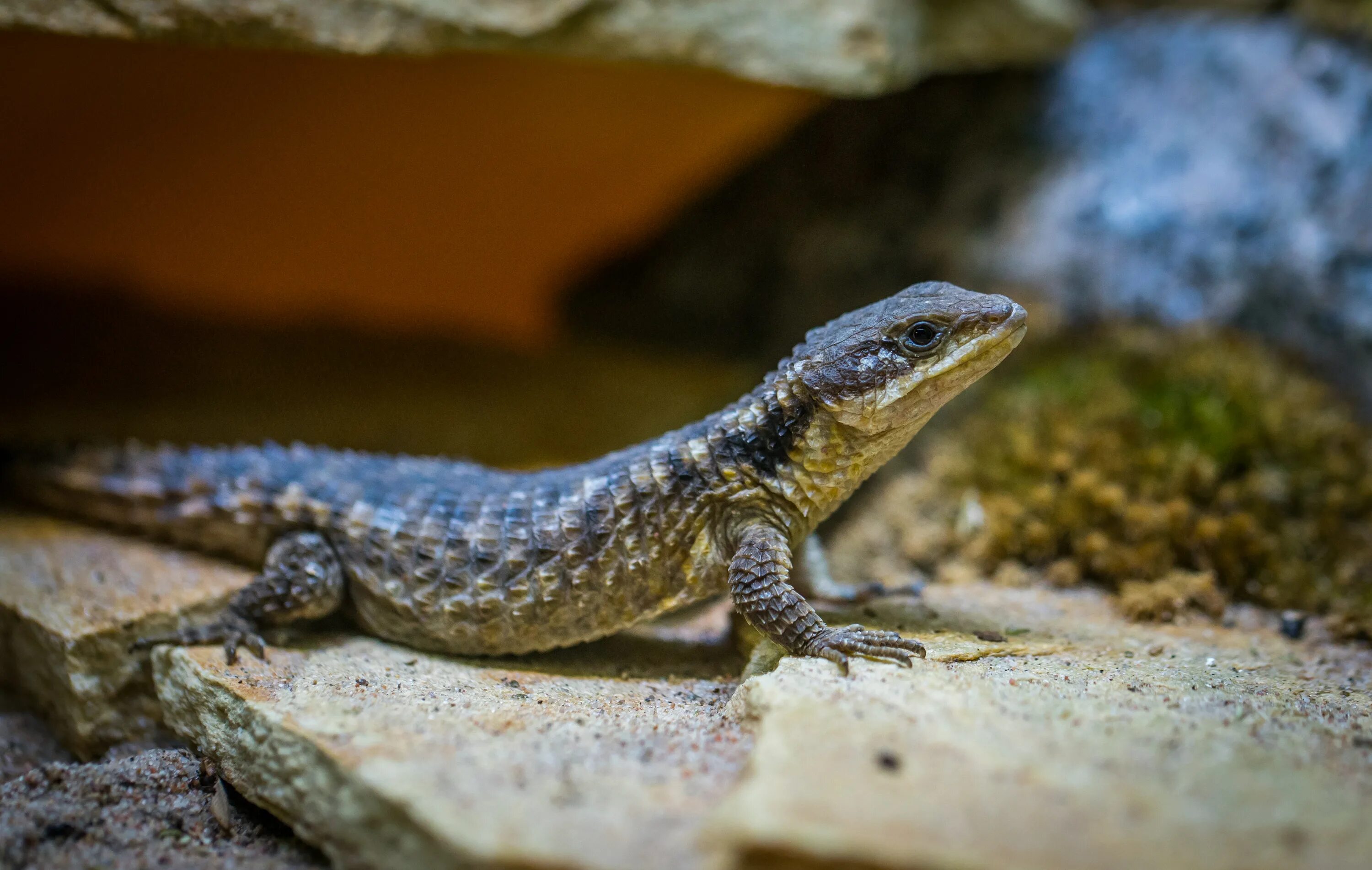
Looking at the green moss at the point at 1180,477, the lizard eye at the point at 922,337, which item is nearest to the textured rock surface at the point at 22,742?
the lizard eye at the point at 922,337

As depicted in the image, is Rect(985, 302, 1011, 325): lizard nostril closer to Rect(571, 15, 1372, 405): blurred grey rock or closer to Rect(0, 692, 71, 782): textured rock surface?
Rect(571, 15, 1372, 405): blurred grey rock

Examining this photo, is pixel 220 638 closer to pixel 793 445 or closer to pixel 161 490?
pixel 161 490

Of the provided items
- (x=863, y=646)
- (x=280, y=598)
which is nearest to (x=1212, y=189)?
(x=863, y=646)

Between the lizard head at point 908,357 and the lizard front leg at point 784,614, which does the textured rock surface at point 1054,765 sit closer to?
the lizard front leg at point 784,614

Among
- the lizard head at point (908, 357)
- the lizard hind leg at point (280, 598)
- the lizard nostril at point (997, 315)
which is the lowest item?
the lizard hind leg at point (280, 598)

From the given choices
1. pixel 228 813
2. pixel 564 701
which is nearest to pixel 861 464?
pixel 564 701
